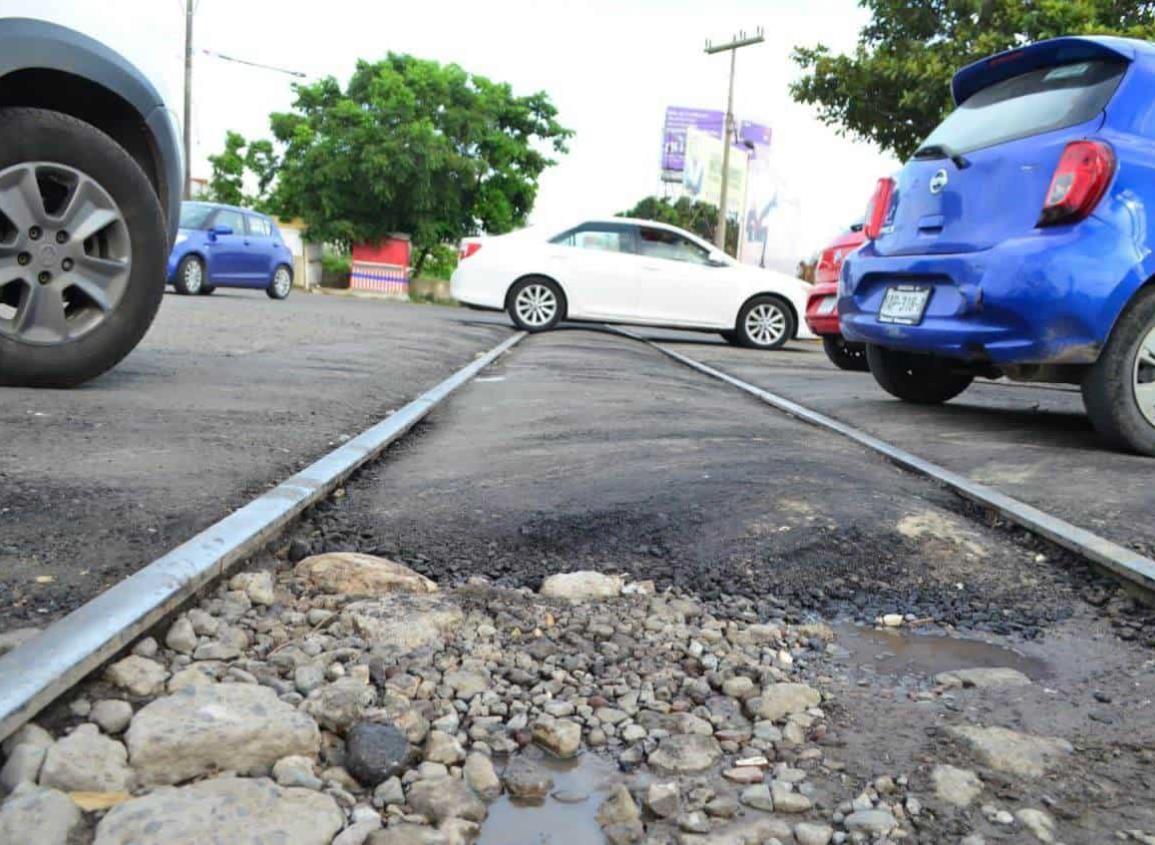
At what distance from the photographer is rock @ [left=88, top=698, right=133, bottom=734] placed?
1.77 metres

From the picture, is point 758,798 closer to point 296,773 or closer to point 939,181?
point 296,773

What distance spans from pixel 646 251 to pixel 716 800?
1346 cm

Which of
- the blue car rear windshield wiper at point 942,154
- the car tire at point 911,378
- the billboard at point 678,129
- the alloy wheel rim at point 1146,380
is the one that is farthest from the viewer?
the billboard at point 678,129

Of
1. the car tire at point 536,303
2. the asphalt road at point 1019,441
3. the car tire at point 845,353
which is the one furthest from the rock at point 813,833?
the car tire at point 536,303

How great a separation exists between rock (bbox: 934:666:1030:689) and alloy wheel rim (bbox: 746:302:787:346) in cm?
1283

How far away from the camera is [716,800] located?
5.61ft

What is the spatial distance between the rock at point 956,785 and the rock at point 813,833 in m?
0.22

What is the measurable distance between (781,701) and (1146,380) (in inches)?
150

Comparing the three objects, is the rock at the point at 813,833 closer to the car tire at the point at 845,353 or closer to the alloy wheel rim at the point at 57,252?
the alloy wheel rim at the point at 57,252

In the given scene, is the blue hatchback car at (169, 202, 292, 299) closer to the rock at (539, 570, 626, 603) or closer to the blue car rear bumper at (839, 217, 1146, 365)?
the blue car rear bumper at (839, 217, 1146, 365)

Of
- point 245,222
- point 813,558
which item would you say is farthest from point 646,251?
point 813,558

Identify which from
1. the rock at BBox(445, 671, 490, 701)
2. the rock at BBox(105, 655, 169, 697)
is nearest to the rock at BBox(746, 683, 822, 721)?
the rock at BBox(445, 671, 490, 701)

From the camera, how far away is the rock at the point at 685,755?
1827 millimetres

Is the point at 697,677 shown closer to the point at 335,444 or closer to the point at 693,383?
the point at 335,444
